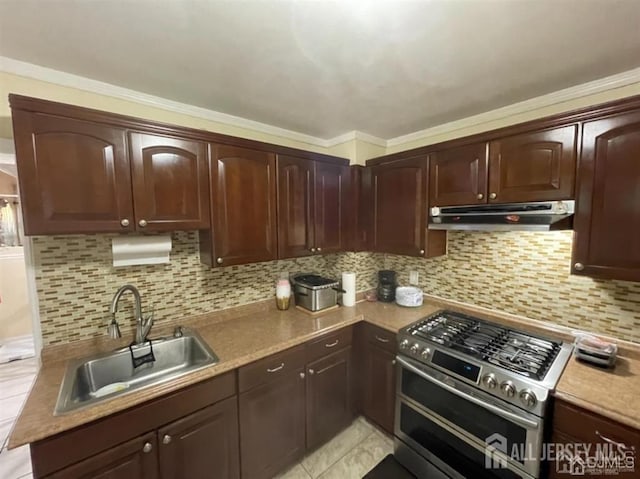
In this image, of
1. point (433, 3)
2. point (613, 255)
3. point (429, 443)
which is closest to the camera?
point (433, 3)

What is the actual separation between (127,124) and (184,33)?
1.74 feet

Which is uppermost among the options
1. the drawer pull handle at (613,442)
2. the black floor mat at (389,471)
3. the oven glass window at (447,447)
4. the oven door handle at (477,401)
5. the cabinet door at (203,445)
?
the drawer pull handle at (613,442)

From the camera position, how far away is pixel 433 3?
1010 millimetres

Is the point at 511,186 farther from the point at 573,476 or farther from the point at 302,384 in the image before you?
the point at 302,384

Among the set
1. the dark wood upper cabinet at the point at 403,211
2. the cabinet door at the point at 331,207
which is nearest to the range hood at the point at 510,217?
the dark wood upper cabinet at the point at 403,211

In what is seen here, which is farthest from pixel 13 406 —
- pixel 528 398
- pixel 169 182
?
pixel 528 398

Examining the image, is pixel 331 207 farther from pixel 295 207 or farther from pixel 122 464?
pixel 122 464

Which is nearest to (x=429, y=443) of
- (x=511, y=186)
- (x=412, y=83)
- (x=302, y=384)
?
(x=302, y=384)

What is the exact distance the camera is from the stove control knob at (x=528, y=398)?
1245mm

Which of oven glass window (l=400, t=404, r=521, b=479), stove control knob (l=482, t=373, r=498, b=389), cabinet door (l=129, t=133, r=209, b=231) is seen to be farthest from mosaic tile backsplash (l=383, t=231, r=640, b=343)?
cabinet door (l=129, t=133, r=209, b=231)

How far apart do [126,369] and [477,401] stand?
6.49 ft

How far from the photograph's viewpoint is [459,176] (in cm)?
181

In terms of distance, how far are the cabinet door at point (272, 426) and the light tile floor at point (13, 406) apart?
1180 mm

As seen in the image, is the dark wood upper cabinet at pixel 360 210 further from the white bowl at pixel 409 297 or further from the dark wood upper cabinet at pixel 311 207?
the white bowl at pixel 409 297
